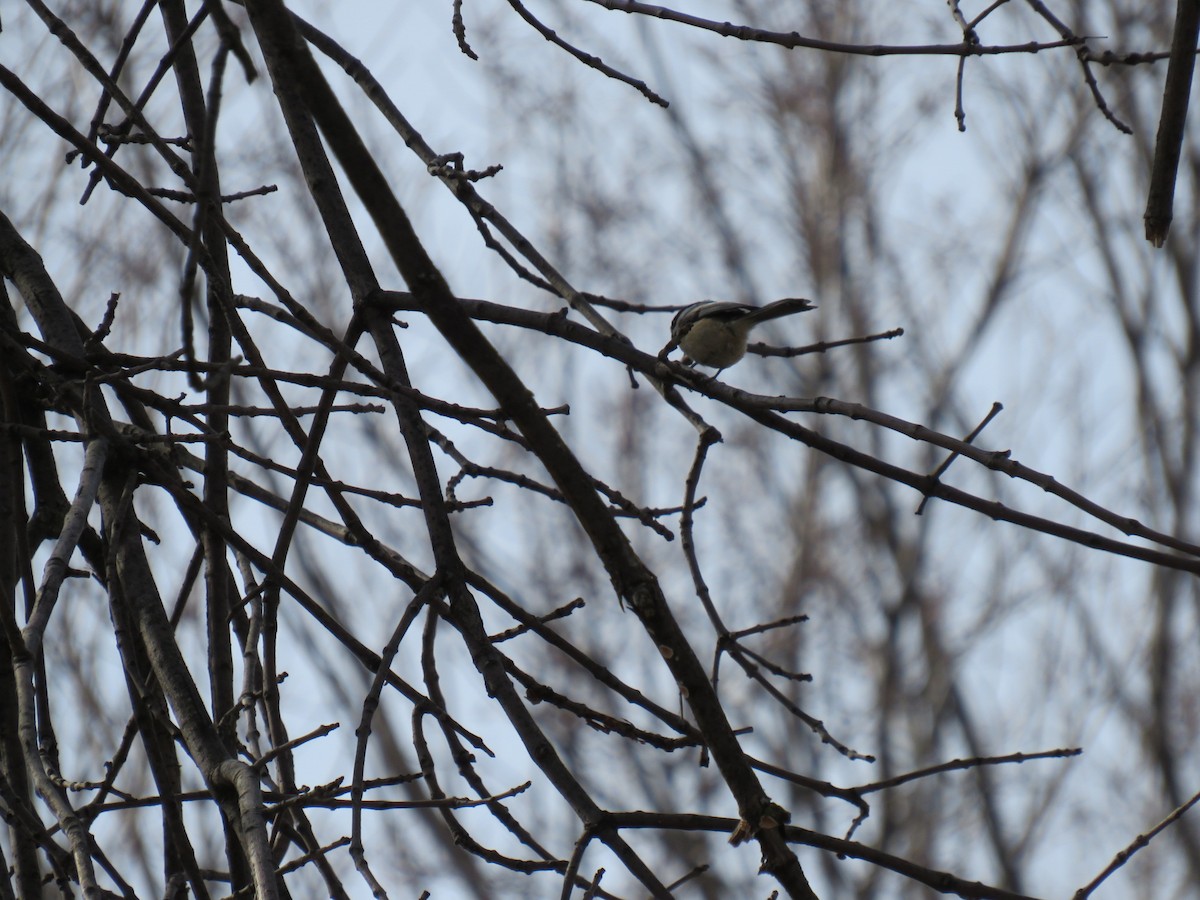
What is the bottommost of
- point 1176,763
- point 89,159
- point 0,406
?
point 0,406

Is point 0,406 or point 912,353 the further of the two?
point 912,353

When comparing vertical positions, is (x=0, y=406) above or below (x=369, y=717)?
above

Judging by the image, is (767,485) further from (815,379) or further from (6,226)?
(6,226)

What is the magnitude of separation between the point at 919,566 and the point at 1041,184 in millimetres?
3583

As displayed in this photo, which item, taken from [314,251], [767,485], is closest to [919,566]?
[767,485]

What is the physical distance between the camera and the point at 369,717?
1720mm

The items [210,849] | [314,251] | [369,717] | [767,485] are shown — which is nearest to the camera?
[369,717]

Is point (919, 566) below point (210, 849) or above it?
above

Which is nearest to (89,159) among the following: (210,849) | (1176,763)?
(210,849)

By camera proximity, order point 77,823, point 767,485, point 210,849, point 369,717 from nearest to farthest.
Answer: point 77,823, point 369,717, point 210,849, point 767,485

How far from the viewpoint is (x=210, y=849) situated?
792 cm

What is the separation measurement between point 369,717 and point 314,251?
32.1 ft

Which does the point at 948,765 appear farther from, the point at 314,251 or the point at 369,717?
the point at 314,251

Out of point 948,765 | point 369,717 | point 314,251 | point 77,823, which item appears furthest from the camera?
point 314,251
